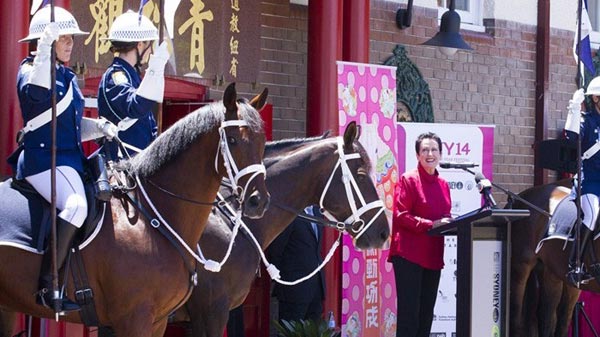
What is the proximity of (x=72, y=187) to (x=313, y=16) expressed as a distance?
5.13 metres

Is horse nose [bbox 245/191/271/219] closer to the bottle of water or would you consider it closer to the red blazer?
the red blazer

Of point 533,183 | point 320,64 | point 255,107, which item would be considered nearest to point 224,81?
point 320,64

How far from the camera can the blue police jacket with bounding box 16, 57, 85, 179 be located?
7320mm

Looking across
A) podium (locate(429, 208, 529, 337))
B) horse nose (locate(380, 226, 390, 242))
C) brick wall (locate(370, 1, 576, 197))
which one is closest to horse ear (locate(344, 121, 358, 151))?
horse nose (locate(380, 226, 390, 242))

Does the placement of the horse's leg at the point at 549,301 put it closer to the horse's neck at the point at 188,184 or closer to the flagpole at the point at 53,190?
the horse's neck at the point at 188,184

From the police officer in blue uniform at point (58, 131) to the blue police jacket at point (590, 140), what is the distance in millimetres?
5487

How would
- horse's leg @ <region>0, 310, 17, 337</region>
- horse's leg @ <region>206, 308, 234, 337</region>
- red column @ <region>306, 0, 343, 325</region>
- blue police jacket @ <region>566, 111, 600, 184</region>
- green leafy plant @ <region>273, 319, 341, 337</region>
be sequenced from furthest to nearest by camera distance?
red column @ <region>306, 0, 343, 325</region>
blue police jacket @ <region>566, 111, 600, 184</region>
green leafy plant @ <region>273, 319, 341, 337</region>
horse's leg @ <region>206, 308, 234, 337</region>
horse's leg @ <region>0, 310, 17, 337</region>

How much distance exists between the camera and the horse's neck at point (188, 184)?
7512 mm

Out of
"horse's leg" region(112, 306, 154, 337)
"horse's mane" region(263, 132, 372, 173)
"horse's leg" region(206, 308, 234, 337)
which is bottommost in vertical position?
"horse's leg" region(206, 308, 234, 337)

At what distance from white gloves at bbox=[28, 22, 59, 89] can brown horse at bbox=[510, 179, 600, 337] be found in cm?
635

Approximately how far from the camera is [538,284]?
12.6 metres

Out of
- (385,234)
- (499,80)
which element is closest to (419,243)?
(385,234)

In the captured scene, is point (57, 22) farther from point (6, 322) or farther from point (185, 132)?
point (6, 322)

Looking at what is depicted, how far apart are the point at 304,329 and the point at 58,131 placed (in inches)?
149
